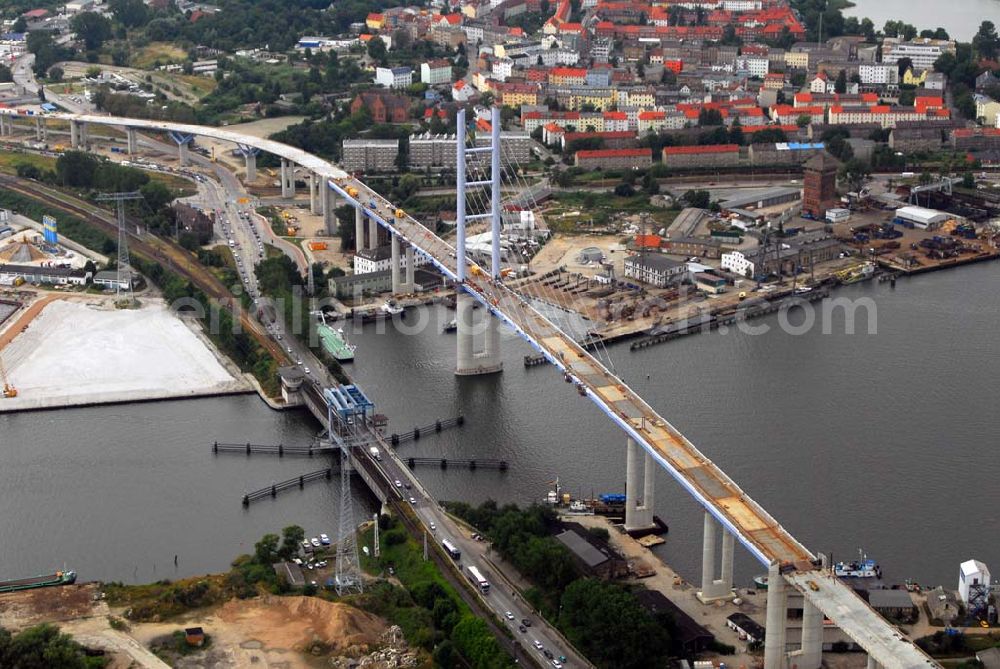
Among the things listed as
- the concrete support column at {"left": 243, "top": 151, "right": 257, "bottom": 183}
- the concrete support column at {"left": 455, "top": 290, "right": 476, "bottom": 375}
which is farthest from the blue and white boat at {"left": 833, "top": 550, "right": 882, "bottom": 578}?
the concrete support column at {"left": 243, "top": 151, "right": 257, "bottom": 183}

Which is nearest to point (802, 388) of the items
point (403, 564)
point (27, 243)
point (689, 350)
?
point (689, 350)

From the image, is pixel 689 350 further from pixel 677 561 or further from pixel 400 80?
pixel 400 80

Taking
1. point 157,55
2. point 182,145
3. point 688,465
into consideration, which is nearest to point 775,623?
point 688,465

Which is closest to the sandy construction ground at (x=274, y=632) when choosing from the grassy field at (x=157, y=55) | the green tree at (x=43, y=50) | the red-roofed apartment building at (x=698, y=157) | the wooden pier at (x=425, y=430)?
the wooden pier at (x=425, y=430)

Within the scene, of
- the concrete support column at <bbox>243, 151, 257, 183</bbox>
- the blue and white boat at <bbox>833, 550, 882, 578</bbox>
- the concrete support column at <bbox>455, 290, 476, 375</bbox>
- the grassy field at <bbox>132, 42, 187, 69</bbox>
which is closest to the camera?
the blue and white boat at <bbox>833, 550, 882, 578</bbox>

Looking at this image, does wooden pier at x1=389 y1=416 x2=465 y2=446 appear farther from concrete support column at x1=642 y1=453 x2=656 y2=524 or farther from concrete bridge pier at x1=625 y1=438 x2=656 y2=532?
concrete support column at x1=642 y1=453 x2=656 y2=524

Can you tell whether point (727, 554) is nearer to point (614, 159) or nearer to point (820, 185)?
point (820, 185)
